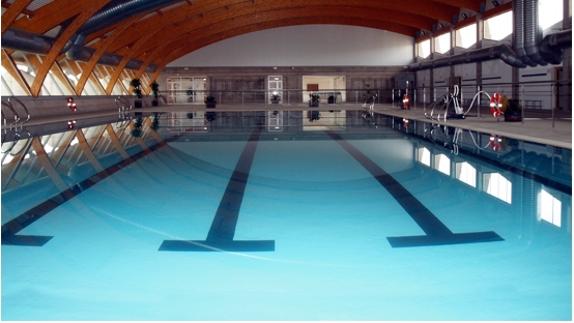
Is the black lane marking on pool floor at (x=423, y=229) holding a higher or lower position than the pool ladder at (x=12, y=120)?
lower

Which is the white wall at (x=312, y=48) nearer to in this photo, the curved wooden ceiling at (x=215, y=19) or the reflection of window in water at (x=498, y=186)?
the curved wooden ceiling at (x=215, y=19)

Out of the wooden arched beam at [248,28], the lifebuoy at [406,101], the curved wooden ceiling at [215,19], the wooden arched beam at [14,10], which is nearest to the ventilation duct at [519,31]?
the lifebuoy at [406,101]

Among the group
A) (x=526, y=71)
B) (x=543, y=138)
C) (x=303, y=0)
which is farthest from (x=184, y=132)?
(x=303, y=0)

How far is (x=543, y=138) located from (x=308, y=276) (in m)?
7.07

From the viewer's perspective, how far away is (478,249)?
3656mm

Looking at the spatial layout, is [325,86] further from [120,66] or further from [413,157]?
[413,157]

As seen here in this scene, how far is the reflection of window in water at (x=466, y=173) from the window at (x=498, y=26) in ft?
53.9

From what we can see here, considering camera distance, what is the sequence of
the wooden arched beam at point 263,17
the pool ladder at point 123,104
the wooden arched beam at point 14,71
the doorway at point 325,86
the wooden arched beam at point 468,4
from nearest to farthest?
the wooden arched beam at point 14,71 → the wooden arched beam at point 468,4 → the pool ladder at point 123,104 → the wooden arched beam at point 263,17 → the doorway at point 325,86

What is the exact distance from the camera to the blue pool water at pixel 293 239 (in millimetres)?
2762

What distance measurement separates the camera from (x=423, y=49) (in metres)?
32.7

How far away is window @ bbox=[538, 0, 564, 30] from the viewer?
17.6 metres

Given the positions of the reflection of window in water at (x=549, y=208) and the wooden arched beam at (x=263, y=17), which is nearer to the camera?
the reflection of window in water at (x=549, y=208)

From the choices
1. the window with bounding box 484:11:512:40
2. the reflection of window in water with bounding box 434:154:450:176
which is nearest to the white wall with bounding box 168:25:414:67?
the window with bounding box 484:11:512:40

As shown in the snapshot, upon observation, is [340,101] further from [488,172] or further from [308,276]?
[308,276]
